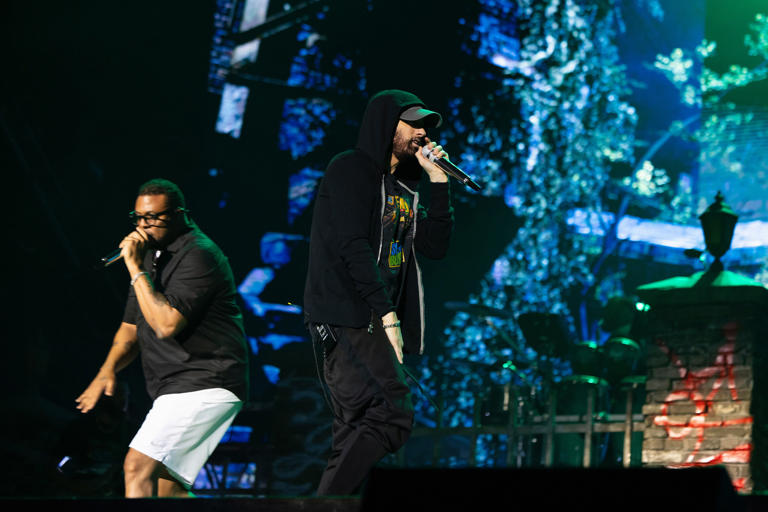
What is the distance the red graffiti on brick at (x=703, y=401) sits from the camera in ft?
20.3

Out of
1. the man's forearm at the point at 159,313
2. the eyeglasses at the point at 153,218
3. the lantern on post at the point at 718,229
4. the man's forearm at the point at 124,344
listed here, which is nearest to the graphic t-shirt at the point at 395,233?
the man's forearm at the point at 159,313

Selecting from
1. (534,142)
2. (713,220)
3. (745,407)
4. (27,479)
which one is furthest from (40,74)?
(534,142)

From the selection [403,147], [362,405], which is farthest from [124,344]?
[403,147]

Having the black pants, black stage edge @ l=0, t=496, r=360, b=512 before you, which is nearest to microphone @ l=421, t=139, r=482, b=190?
the black pants

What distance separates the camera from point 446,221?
3.93m

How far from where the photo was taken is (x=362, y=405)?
347 centimetres

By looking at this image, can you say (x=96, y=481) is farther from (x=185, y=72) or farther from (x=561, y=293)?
(x=561, y=293)

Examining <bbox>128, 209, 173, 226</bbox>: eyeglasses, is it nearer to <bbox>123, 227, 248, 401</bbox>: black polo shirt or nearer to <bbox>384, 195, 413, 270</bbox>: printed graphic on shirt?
<bbox>123, 227, 248, 401</bbox>: black polo shirt

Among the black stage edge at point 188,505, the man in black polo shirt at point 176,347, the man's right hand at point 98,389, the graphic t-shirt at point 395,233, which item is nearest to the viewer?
the black stage edge at point 188,505

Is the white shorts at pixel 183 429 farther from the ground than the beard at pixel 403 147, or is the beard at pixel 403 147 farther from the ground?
the beard at pixel 403 147

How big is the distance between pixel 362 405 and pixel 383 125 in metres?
1.16

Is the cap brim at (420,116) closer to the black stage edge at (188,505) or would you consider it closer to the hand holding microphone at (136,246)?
the hand holding microphone at (136,246)

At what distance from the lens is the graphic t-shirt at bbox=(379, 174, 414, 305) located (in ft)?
12.3

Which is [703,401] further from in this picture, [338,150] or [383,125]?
[338,150]
